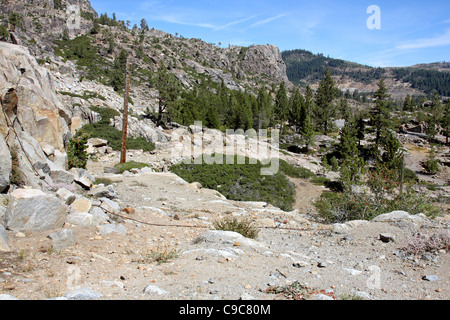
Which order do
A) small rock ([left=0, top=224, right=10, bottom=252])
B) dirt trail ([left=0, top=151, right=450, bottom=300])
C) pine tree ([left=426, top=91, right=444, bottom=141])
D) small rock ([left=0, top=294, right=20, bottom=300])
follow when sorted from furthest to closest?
pine tree ([left=426, top=91, right=444, bottom=141]) → small rock ([left=0, top=224, right=10, bottom=252]) → dirt trail ([left=0, top=151, right=450, bottom=300]) → small rock ([left=0, top=294, right=20, bottom=300])

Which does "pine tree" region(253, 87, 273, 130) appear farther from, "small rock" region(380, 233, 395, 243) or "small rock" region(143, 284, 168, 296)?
"small rock" region(143, 284, 168, 296)

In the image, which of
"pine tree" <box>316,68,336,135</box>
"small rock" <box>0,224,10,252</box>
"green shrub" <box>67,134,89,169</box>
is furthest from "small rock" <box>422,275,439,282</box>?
"pine tree" <box>316,68,336,135</box>

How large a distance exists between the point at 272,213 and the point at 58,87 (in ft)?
Result: 99.7

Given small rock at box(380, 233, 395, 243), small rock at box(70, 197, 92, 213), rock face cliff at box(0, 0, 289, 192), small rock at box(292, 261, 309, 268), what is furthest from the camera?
rock face cliff at box(0, 0, 289, 192)

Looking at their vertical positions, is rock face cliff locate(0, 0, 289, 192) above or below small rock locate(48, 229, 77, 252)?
above

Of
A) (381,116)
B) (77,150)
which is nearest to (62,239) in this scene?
(77,150)

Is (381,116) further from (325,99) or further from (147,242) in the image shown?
(147,242)

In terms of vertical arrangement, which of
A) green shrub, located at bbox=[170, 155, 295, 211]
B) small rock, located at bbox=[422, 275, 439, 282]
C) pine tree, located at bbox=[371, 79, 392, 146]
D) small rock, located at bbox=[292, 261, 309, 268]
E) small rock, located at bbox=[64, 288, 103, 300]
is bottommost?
green shrub, located at bbox=[170, 155, 295, 211]

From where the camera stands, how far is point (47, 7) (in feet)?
374
